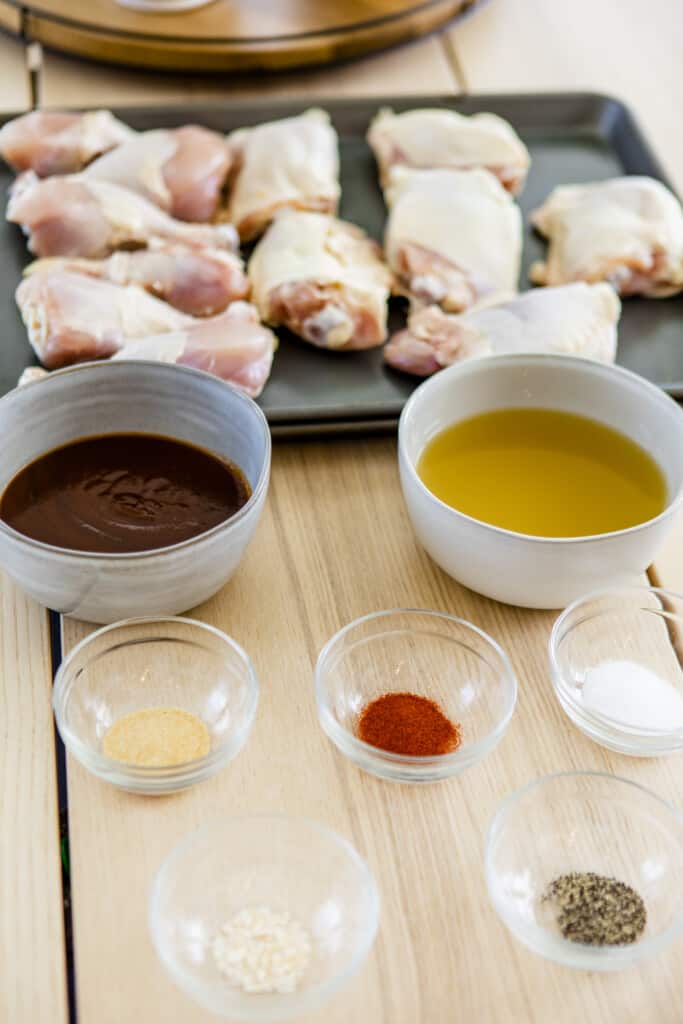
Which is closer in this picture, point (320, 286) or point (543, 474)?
point (543, 474)

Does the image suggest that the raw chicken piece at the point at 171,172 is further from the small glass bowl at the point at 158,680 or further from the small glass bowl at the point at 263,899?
the small glass bowl at the point at 263,899

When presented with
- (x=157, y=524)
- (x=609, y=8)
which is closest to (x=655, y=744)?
(x=157, y=524)

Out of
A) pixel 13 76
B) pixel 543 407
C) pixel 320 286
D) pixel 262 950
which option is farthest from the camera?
pixel 13 76

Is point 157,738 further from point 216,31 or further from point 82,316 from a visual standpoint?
point 216,31

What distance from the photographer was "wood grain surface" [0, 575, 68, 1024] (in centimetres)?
84

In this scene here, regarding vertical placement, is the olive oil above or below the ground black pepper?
above

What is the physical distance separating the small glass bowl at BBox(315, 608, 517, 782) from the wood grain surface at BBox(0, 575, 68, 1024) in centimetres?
24

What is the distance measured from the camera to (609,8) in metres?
2.26

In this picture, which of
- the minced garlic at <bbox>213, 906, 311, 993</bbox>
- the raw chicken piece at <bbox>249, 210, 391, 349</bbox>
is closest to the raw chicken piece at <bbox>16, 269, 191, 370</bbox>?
the raw chicken piece at <bbox>249, 210, 391, 349</bbox>

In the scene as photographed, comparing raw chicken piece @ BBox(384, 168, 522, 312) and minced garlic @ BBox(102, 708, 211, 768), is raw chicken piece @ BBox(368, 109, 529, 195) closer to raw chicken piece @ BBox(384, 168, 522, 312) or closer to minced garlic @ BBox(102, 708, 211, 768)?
raw chicken piece @ BBox(384, 168, 522, 312)

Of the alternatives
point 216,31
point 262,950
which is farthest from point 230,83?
point 262,950

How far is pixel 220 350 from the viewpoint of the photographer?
1.30m

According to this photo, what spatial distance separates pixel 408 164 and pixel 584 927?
1.12 metres

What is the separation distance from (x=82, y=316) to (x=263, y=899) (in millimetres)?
715
